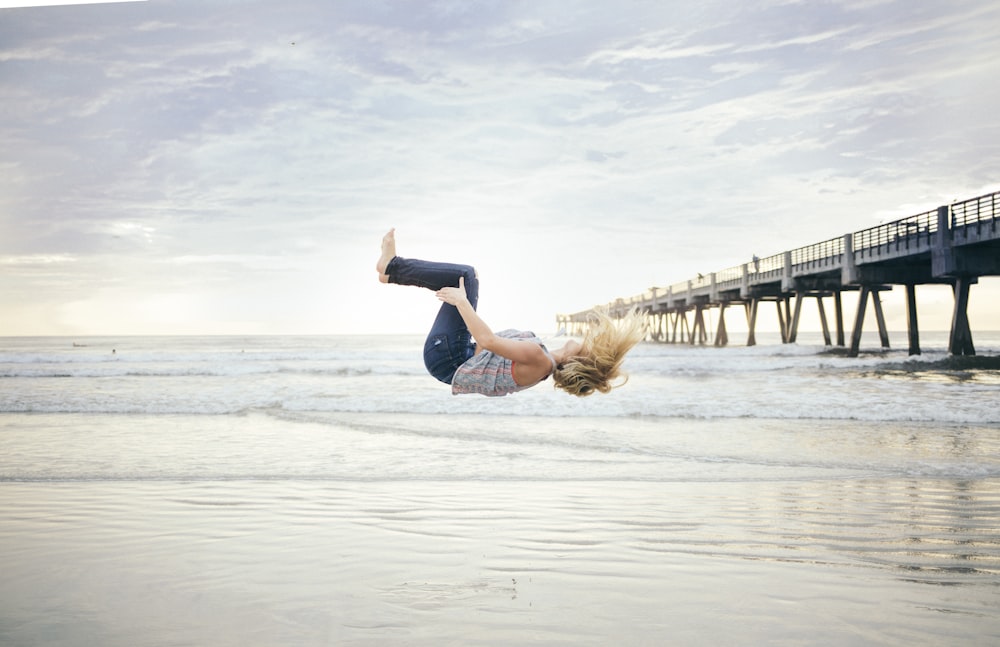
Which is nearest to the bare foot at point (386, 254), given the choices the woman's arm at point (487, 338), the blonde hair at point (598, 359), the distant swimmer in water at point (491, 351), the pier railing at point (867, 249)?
the distant swimmer in water at point (491, 351)

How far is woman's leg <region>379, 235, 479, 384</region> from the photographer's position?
3266 mm

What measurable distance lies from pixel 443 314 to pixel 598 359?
2.64ft

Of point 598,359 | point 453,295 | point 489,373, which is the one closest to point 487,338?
point 453,295

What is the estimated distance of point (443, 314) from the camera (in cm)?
360

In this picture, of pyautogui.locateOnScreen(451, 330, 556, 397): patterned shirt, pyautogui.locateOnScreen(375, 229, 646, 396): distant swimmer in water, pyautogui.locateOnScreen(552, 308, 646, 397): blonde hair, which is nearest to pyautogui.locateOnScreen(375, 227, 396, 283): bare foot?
pyautogui.locateOnScreen(375, 229, 646, 396): distant swimmer in water

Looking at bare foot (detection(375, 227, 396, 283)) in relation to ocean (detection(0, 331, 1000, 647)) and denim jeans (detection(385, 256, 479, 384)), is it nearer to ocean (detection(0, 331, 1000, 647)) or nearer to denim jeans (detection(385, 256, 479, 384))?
denim jeans (detection(385, 256, 479, 384))

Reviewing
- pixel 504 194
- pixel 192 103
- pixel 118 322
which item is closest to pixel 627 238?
pixel 504 194

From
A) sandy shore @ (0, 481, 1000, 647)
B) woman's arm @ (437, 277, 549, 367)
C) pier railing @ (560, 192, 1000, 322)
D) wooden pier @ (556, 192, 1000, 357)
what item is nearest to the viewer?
sandy shore @ (0, 481, 1000, 647)

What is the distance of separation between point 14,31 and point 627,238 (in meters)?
12.1

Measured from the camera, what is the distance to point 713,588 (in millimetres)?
2953

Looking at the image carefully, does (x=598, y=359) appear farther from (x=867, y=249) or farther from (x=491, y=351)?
(x=867, y=249)

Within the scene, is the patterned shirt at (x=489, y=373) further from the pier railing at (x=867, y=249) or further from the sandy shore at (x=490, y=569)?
the pier railing at (x=867, y=249)

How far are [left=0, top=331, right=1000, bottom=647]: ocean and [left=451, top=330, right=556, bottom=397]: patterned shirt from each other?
31.5 inches

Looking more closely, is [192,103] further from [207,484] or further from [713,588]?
[713,588]
